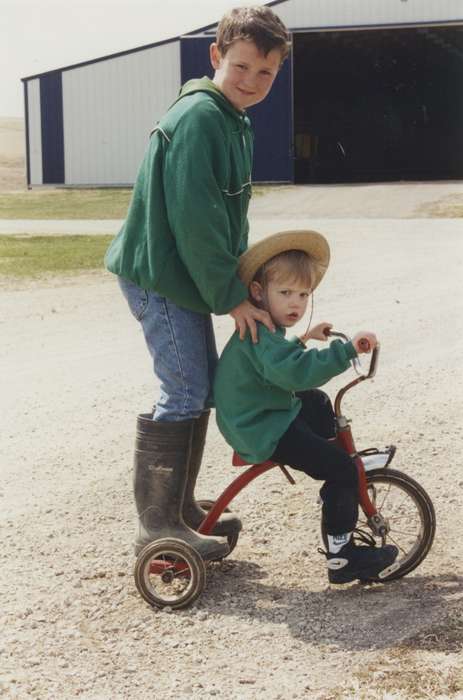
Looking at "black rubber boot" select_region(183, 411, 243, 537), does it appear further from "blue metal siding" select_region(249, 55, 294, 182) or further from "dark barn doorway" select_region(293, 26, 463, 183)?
"dark barn doorway" select_region(293, 26, 463, 183)

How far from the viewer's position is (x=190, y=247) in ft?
11.2

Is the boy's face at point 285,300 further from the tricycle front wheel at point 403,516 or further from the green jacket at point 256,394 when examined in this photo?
the tricycle front wheel at point 403,516

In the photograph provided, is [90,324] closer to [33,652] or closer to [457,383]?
[457,383]

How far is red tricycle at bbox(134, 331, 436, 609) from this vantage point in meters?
3.61

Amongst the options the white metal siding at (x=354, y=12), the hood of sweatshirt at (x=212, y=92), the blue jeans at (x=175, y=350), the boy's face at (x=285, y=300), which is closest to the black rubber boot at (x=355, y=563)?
the blue jeans at (x=175, y=350)

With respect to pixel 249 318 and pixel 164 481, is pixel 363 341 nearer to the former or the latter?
pixel 249 318

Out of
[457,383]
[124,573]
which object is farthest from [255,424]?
[457,383]

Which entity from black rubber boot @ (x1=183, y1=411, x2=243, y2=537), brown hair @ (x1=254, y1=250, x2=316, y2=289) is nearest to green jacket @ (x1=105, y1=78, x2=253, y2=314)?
brown hair @ (x1=254, y1=250, x2=316, y2=289)

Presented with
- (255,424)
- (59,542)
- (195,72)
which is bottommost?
(59,542)

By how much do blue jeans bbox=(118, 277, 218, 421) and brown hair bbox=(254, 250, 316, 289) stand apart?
29cm

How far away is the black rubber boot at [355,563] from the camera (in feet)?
12.0

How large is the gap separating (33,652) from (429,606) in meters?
1.27

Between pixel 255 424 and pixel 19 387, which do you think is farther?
pixel 19 387

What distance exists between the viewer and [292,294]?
3508mm
